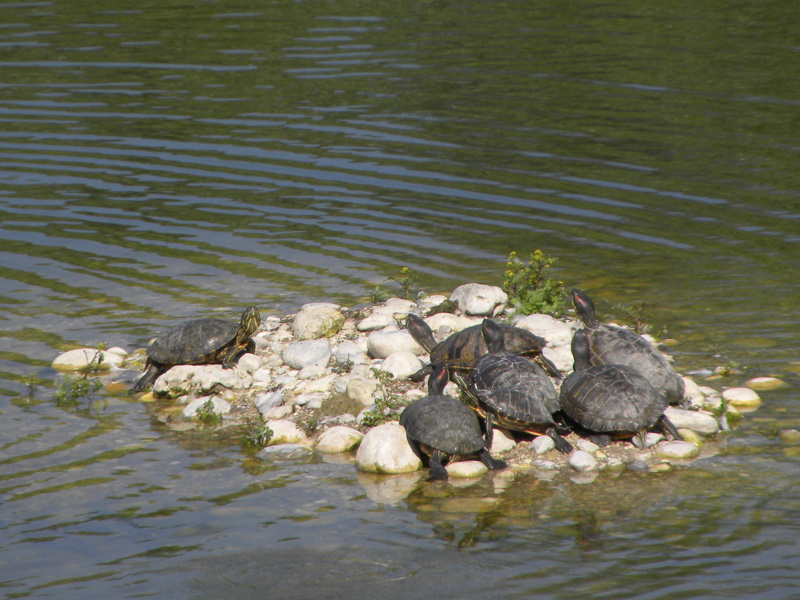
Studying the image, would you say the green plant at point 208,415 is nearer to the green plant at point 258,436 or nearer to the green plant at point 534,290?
the green plant at point 258,436

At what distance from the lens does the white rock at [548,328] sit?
33.2 feet

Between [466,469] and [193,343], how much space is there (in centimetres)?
368

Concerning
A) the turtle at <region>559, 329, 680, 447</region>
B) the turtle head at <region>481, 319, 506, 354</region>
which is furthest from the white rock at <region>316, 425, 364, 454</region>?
the turtle at <region>559, 329, 680, 447</region>

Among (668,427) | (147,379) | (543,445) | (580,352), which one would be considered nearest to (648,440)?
(668,427)

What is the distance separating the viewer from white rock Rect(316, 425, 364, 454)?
8.41 metres

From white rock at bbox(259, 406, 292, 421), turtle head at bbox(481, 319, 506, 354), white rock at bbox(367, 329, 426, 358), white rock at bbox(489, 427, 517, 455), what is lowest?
white rock at bbox(489, 427, 517, 455)

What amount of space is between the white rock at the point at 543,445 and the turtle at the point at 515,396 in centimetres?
4

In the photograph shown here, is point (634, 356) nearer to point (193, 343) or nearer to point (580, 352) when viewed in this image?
point (580, 352)

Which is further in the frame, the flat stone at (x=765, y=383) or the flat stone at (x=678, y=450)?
the flat stone at (x=765, y=383)

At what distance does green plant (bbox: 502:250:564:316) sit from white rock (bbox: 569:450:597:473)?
3.06m

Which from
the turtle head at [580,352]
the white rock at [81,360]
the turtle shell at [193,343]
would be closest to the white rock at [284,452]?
the turtle shell at [193,343]

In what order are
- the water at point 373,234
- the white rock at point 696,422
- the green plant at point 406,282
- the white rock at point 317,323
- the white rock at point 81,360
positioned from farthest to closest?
1. the green plant at point 406,282
2. the white rock at point 317,323
3. the white rock at point 81,360
4. the white rock at point 696,422
5. the water at point 373,234

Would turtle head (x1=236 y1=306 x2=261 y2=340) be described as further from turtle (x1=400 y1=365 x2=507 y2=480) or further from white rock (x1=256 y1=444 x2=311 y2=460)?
turtle (x1=400 y1=365 x2=507 y2=480)

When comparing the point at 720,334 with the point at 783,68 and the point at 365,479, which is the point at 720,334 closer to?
the point at 365,479
